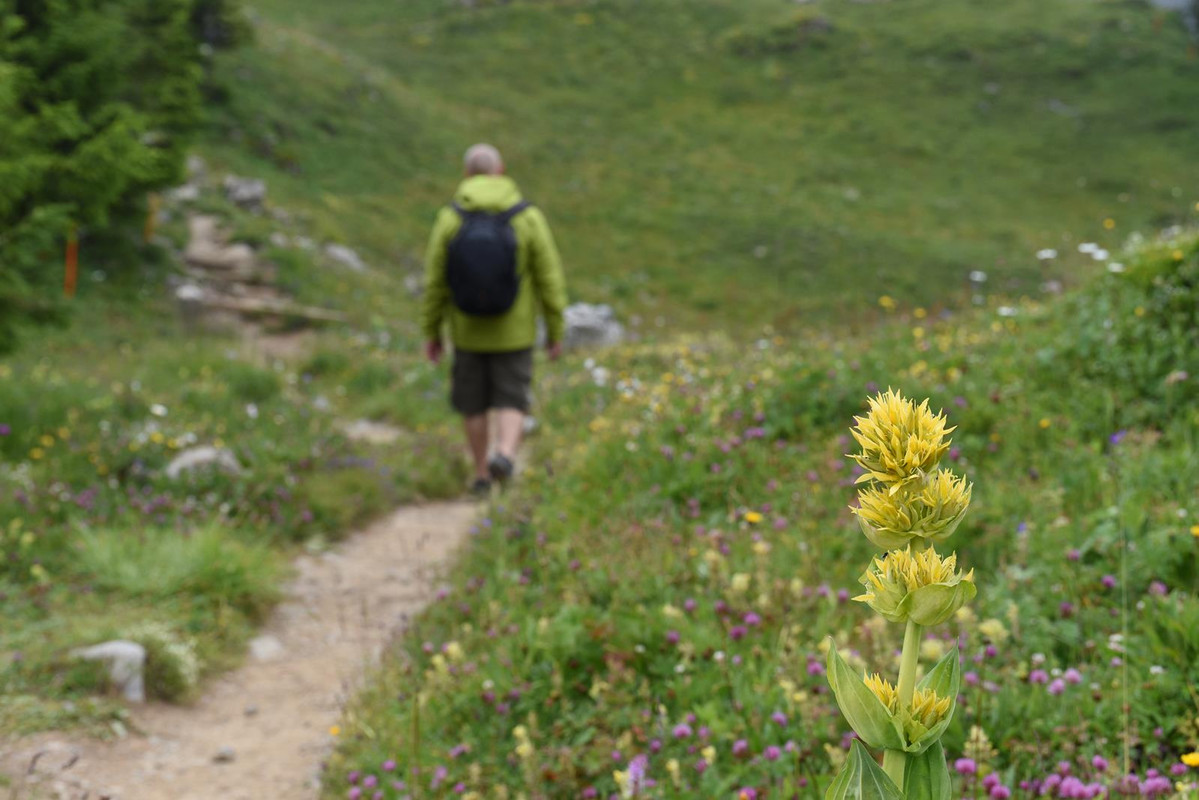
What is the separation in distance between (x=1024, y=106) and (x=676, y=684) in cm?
4233

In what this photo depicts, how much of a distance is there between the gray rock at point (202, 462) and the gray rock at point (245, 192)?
14.4 metres

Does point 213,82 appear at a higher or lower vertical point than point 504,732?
higher

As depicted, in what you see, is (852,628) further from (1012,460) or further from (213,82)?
(213,82)

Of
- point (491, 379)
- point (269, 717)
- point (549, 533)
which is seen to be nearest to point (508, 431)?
point (491, 379)

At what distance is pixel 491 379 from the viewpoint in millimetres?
7750

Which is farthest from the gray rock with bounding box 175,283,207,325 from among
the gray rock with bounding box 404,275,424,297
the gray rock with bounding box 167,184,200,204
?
the gray rock with bounding box 404,275,424,297

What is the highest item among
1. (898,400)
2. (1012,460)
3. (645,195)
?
(898,400)

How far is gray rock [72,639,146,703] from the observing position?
15.6ft

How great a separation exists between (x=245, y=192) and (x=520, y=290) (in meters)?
15.4

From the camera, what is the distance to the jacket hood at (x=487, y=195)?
22.8 feet

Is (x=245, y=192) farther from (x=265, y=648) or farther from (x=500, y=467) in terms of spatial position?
(x=265, y=648)

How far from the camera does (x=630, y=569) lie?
180 inches

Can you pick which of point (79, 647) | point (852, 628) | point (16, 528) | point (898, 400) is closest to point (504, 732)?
point (852, 628)

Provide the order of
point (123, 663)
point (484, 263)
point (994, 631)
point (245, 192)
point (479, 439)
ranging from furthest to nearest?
point (245, 192) → point (479, 439) → point (484, 263) → point (123, 663) → point (994, 631)
